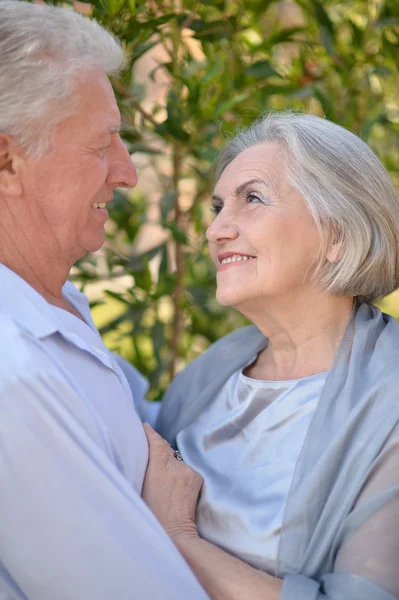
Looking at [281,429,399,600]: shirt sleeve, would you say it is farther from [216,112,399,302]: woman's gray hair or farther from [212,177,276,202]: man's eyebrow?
[212,177,276,202]: man's eyebrow

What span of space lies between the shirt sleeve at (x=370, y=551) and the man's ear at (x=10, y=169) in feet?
3.65

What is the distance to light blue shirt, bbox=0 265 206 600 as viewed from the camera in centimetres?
159

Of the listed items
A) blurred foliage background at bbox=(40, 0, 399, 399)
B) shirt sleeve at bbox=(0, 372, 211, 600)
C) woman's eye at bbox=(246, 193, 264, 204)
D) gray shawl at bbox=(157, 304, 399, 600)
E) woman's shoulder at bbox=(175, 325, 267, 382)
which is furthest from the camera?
blurred foliage background at bbox=(40, 0, 399, 399)

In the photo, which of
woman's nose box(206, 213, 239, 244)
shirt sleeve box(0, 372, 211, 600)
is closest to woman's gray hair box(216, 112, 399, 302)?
woman's nose box(206, 213, 239, 244)

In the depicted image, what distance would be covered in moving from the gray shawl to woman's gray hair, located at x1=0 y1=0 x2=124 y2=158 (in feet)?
3.30

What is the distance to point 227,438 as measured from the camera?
7.25ft

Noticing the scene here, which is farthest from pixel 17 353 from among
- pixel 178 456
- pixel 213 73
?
pixel 213 73

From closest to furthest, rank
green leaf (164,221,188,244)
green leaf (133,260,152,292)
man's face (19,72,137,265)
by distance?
man's face (19,72,137,265) → green leaf (164,221,188,244) → green leaf (133,260,152,292)

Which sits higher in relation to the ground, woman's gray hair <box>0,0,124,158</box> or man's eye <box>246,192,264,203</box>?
woman's gray hair <box>0,0,124,158</box>

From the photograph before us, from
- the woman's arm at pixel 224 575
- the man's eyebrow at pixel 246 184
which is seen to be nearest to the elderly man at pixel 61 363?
the woman's arm at pixel 224 575

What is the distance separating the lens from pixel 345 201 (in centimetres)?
214

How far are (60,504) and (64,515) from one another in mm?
25

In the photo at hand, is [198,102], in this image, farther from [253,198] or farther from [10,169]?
[10,169]

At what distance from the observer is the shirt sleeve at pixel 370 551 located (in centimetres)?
169
